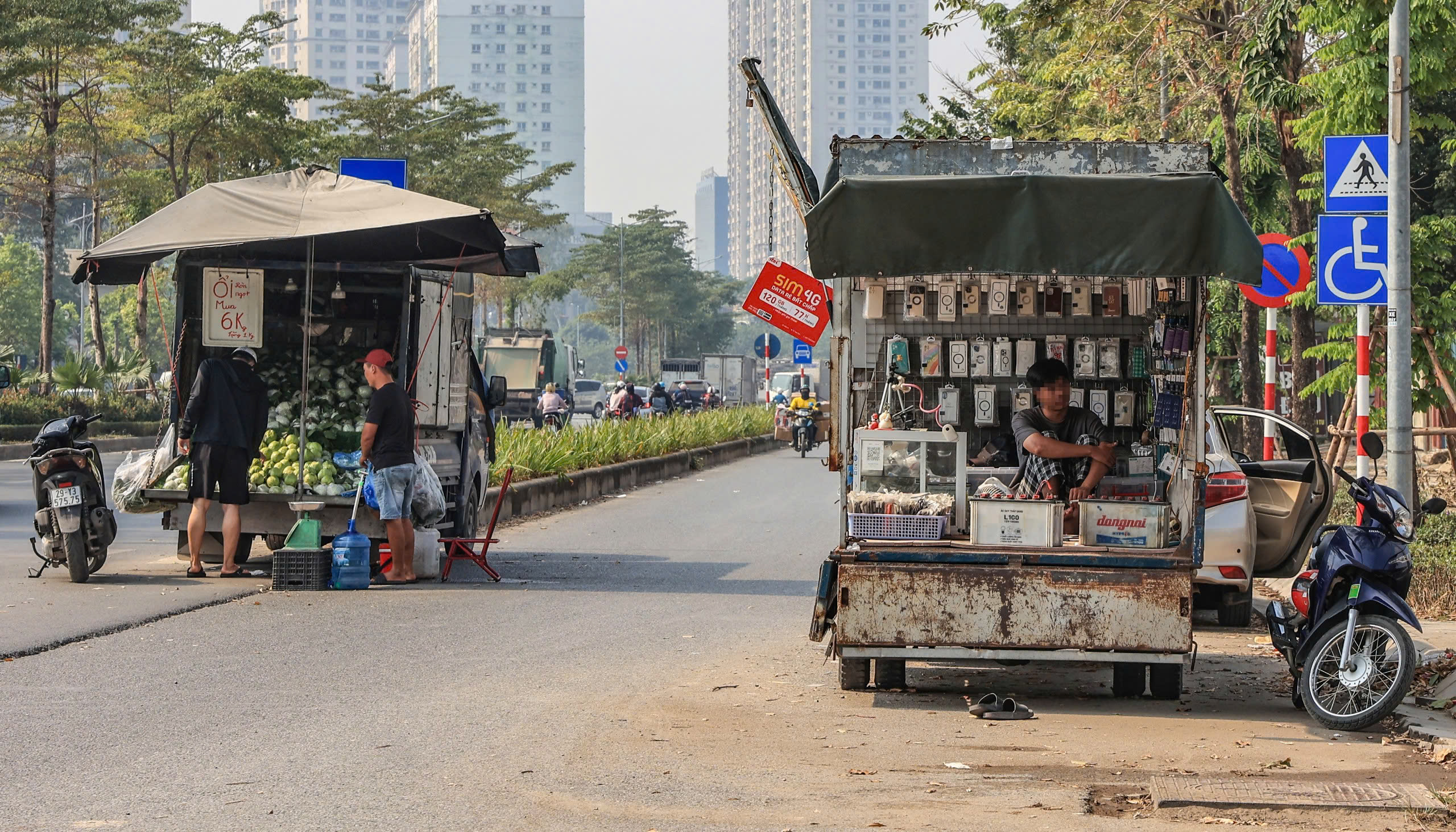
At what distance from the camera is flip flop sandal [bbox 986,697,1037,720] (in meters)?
7.84

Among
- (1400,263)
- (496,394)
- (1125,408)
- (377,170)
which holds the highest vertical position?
(377,170)

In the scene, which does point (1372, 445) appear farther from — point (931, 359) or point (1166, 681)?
point (931, 359)

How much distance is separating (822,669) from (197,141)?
122 feet

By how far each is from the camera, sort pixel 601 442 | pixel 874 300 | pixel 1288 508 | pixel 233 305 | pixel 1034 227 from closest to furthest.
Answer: pixel 1034 227, pixel 874 300, pixel 1288 508, pixel 233 305, pixel 601 442

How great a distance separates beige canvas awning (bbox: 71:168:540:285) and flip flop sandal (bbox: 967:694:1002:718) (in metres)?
6.14

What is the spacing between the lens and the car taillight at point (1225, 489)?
10.8 metres

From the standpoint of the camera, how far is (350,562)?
12305mm

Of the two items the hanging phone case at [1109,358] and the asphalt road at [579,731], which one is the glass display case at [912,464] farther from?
the hanging phone case at [1109,358]

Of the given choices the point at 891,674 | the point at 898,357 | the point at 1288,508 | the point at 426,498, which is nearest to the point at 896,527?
the point at 891,674

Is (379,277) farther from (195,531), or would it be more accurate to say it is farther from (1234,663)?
(1234,663)

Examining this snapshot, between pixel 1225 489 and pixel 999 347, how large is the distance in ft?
6.25

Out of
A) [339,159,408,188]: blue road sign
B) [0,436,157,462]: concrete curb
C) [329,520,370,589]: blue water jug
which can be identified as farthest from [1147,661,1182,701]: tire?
[0,436,157,462]: concrete curb

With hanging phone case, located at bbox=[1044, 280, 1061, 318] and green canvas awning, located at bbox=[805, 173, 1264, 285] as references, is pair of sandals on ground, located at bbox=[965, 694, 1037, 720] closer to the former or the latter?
green canvas awning, located at bbox=[805, 173, 1264, 285]

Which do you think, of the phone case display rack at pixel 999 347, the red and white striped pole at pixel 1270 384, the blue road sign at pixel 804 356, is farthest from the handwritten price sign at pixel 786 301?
the blue road sign at pixel 804 356
